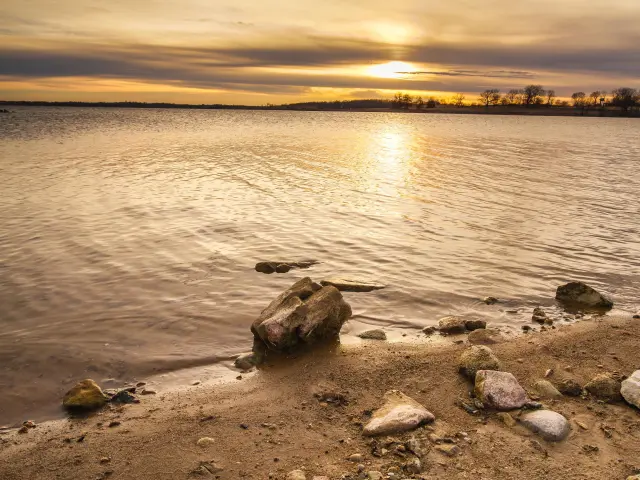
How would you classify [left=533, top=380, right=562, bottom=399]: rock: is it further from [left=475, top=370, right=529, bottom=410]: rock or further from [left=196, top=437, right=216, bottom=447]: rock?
[left=196, top=437, right=216, bottom=447]: rock

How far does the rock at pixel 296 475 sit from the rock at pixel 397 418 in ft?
3.72

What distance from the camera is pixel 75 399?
24.2ft

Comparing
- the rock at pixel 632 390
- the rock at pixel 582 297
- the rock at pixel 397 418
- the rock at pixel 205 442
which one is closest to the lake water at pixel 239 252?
the rock at pixel 582 297

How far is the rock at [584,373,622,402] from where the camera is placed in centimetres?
740

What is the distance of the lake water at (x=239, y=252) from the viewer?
385 inches

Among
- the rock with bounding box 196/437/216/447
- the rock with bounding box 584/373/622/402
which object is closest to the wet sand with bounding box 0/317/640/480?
the rock with bounding box 196/437/216/447

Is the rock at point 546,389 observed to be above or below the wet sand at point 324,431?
above

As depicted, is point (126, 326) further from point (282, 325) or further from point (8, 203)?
point (8, 203)

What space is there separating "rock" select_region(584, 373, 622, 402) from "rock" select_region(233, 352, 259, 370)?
220 inches

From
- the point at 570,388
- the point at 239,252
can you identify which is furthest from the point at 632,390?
the point at 239,252

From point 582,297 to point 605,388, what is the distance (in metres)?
4.71

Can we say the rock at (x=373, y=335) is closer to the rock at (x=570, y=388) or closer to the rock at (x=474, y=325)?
the rock at (x=474, y=325)

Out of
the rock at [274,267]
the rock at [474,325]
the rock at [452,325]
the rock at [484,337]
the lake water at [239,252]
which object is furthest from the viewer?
the rock at [274,267]

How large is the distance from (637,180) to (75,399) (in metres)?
35.2
